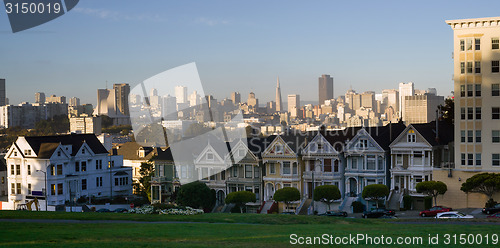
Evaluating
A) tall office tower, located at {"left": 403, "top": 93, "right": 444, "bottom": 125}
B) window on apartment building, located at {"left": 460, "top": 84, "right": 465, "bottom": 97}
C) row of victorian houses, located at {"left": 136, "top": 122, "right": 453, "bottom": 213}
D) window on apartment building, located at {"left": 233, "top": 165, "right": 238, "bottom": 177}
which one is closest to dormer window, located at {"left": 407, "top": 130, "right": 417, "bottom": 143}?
row of victorian houses, located at {"left": 136, "top": 122, "right": 453, "bottom": 213}

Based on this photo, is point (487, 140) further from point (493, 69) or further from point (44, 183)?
point (44, 183)

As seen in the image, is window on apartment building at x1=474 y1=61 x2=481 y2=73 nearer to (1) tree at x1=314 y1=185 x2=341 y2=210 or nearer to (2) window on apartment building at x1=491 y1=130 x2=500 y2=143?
(2) window on apartment building at x1=491 y1=130 x2=500 y2=143

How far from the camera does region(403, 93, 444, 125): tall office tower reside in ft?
420

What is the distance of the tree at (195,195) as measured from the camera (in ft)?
228

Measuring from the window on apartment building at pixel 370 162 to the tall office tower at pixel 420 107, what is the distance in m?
60.7

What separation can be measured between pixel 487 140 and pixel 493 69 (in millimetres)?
6099

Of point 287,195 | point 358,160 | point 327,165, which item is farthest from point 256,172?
point 358,160

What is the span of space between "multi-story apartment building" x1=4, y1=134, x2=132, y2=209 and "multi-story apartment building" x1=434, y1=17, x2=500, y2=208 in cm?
3903

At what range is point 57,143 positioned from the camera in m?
77.3

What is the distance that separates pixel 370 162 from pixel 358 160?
120 cm

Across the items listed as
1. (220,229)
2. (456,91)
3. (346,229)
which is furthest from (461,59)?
(220,229)

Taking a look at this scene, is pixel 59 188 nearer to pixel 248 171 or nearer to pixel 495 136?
pixel 248 171

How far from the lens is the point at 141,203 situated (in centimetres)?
7906

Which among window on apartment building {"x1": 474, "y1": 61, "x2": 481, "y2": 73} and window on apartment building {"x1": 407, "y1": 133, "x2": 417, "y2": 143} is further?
window on apartment building {"x1": 407, "y1": 133, "x2": 417, "y2": 143}
